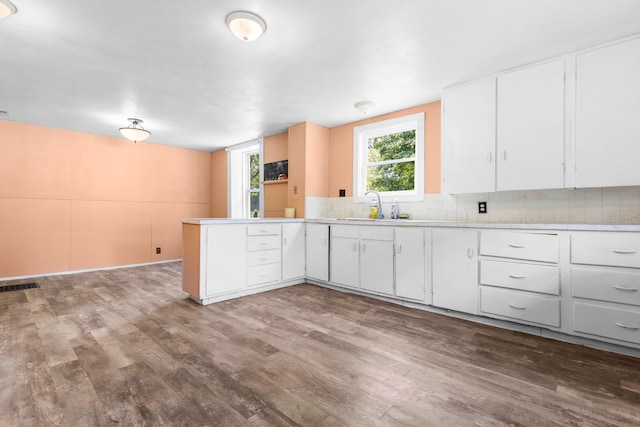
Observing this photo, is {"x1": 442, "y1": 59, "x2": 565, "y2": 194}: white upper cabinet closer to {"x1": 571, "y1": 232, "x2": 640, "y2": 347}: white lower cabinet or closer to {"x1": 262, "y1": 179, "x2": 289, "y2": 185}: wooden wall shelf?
{"x1": 571, "y1": 232, "x2": 640, "y2": 347}: white lower cabinet

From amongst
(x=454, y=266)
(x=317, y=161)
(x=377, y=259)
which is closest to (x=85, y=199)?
(x=317, y=161)

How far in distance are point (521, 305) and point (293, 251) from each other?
2.66 metres

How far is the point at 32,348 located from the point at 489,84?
4.48 meters

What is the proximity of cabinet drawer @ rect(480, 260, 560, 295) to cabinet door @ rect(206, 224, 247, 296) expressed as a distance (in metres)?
2.58

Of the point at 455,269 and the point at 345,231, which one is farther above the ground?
the point at 345,231

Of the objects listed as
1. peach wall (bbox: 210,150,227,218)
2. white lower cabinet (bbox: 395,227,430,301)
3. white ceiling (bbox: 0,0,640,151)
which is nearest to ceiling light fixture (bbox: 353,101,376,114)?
white ceiling (bbox: 0,0,640,151)

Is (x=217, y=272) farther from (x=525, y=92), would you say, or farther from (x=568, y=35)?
(x=568, y=35)

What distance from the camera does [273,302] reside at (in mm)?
3449

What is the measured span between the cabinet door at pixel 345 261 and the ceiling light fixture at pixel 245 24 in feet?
7.92

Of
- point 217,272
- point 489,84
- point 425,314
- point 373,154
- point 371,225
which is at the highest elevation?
point 489,84

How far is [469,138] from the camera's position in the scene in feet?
10.4

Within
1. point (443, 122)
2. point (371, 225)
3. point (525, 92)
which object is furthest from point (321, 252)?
point (525, 92)

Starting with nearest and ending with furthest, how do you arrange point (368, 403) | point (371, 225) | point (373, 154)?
point (368, 403)
point (371, 225)
point (373, 154)

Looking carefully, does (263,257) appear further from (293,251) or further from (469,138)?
(469,138)
